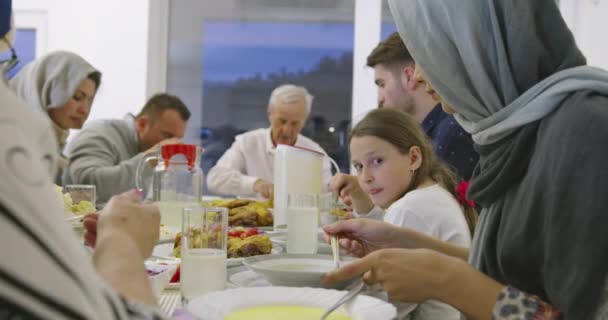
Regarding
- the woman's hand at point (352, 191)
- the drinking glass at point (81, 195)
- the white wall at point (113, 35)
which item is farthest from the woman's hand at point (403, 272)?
the white wall at point (113, 35)

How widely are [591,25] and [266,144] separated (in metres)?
2.38

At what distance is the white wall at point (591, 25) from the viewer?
3631 mm

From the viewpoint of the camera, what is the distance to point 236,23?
14.7 ft

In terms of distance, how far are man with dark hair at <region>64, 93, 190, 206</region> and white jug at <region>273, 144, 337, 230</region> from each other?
990 millimetres

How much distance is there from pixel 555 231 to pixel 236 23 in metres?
3.97

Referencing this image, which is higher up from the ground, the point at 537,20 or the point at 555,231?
the point at 537,20

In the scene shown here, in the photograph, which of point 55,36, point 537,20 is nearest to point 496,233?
point 537,20

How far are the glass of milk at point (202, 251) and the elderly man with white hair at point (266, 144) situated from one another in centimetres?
243

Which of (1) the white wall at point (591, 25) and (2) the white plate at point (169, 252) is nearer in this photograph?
(2) the white plate at point (169, 252)

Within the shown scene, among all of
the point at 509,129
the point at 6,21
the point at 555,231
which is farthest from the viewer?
the point at 509,129

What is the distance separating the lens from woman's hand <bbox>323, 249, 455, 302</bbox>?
2.95 feet

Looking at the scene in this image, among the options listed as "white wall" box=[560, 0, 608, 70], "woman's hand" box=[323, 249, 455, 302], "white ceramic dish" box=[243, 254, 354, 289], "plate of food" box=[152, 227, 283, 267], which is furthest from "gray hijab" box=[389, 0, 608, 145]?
"white wall" box=[560, 0, 608, 70]

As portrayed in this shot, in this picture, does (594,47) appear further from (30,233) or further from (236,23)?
(30,233)

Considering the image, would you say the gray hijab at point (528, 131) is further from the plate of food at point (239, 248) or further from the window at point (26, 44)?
the window at point (26, 44)
